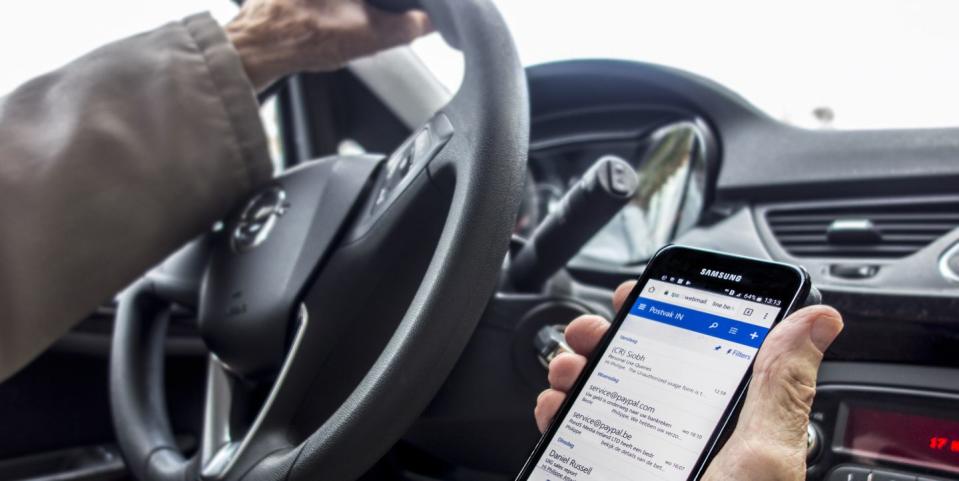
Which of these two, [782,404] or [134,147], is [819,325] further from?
[134,147]

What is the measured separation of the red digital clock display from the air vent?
147 millimetres

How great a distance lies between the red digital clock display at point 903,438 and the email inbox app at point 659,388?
0.19 metres

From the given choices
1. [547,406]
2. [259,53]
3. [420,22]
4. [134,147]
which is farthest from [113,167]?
[547,406]

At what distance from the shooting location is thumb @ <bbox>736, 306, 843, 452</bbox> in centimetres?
39

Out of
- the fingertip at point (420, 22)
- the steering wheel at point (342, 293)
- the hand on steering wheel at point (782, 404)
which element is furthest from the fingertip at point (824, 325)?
the fingertip at point (420, 22)

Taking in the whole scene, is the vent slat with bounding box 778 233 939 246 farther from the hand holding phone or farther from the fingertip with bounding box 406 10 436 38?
the fingertip with bounding box 406 10 436 38

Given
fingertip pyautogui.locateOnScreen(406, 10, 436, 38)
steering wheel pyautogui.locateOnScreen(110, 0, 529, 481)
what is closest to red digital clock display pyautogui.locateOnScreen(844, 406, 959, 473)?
steering wheel pyautogui.locateOnScreen(110, 0, 529, 481)

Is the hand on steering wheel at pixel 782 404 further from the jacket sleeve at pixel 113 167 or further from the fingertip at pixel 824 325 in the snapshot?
the jacket sleeve at pixel 113 167

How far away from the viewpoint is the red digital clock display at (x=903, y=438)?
22.0 inches

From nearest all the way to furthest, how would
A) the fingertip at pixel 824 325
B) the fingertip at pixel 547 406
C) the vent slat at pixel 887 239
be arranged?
1. the fingertip at pixel 824 325
2. the fingertip at pixel 547 406
3. the vent slat at pixel 887 239

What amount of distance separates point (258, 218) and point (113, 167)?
12 centimetres

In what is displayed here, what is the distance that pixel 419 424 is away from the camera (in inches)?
27.0

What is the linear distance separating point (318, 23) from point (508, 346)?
32 cm

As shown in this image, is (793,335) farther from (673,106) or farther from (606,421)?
(673,106)
